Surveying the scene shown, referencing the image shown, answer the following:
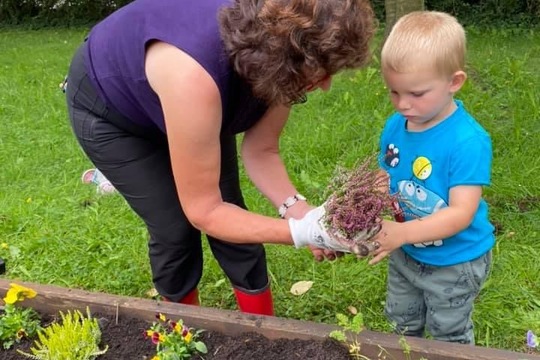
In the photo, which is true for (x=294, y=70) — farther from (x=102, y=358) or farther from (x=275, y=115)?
(x=102, y=358)

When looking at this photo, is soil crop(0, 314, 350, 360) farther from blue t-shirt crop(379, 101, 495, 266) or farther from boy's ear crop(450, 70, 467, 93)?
boy's ear crop(450, 70, 467, 93)

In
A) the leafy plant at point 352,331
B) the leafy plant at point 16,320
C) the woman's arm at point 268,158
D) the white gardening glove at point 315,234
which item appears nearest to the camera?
the white gardening glove at point 315,234

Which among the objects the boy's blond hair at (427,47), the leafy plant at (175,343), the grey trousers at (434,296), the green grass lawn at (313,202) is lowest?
the green grass lawn at (313,202)

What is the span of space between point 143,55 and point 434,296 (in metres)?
1.07

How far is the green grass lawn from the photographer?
278 centimetres

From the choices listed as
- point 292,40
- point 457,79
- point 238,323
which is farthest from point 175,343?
point 457,79

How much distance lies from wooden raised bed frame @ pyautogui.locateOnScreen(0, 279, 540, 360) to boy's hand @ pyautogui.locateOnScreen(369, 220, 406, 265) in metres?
0.25

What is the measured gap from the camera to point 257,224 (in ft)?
5.90

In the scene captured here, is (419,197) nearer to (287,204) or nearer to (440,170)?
(440,170)

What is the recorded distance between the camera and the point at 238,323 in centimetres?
198

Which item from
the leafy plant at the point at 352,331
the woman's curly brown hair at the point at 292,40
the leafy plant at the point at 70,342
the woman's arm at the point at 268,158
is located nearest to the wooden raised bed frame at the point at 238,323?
the leafy plant at the point at 352,331

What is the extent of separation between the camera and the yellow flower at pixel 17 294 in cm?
210

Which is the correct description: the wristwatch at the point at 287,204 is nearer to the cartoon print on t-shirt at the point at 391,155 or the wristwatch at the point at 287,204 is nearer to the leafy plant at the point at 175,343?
the cartoon print on t-shirt at the point at 391,155

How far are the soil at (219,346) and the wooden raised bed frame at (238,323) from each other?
2cm
